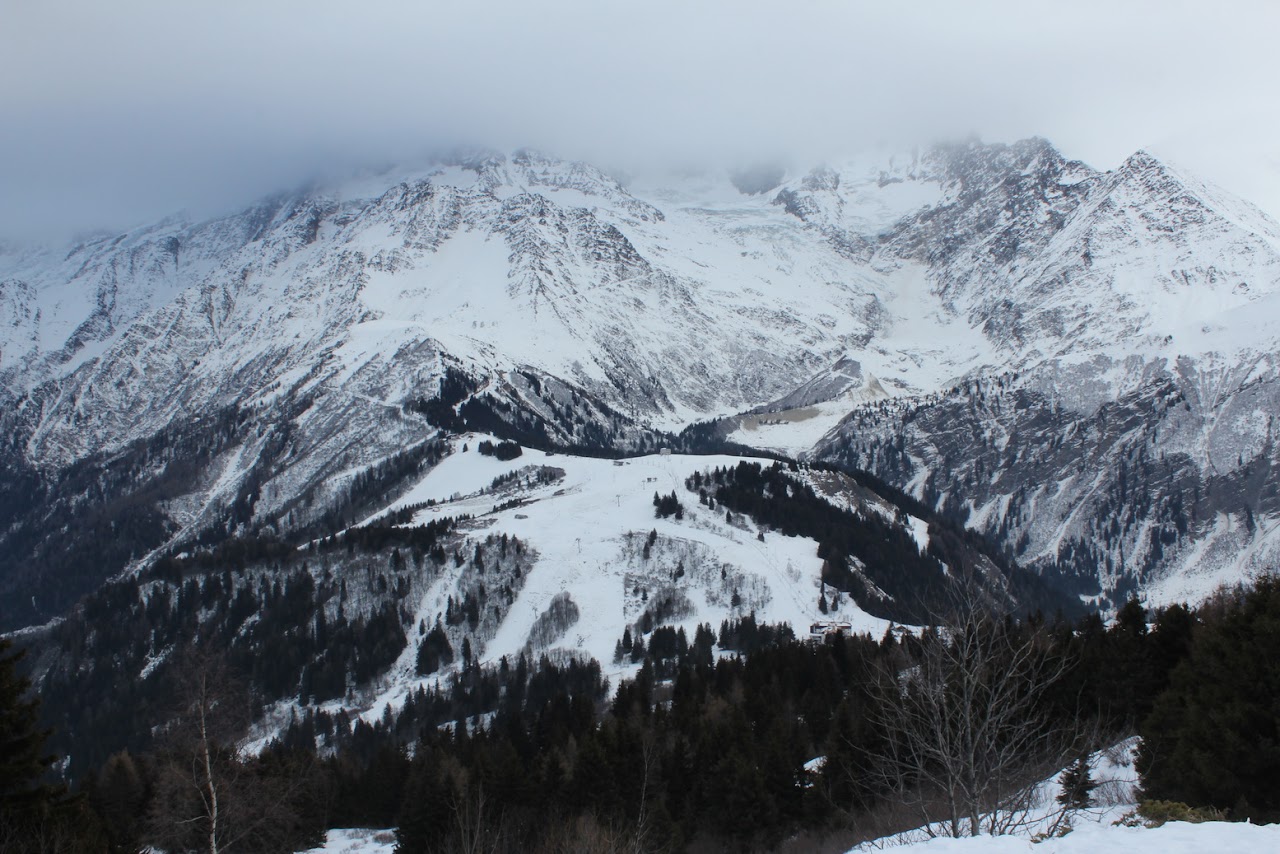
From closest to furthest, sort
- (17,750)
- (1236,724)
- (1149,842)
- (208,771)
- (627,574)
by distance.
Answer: (1149,842) < (17,750) < (208,771) < (1236,724) < (627,574)

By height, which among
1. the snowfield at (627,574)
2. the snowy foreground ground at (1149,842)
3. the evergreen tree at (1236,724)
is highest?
the snowy foreground ground at (1149,842)

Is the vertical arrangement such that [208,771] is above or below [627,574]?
above

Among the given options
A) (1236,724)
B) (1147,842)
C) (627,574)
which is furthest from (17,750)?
(627,574)

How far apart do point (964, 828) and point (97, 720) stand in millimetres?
149781

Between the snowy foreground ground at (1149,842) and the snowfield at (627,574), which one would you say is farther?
the snowfield at (627,574)

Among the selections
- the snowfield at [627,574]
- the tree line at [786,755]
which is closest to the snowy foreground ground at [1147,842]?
the tree line at [786,755]

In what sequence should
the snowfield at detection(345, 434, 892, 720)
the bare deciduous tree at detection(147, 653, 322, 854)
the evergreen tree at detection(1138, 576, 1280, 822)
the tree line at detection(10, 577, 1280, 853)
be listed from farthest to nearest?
the snowfield at detection(345, 434, 892, 720) → the evergreen tree at detection(1138, 576, 1280, 822) → the bare deciduous tree at detection(147, 653, 322, 854) → the tree line at detection(10, 577, 1280, 853)

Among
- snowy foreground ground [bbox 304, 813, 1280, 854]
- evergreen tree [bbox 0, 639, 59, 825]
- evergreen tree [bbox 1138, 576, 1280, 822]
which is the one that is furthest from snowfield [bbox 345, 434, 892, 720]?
snowy foreground ground [bbox 304, 813, 1280, 854]

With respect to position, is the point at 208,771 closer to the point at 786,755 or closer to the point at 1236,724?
the point at 1236,724

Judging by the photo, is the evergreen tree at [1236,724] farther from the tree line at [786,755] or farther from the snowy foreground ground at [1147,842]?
the snowy foreground ground at [1147,842]

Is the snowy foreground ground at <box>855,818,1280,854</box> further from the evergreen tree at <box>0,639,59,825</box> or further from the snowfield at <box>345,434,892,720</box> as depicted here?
the snowfield at <box>345,434,892,720</box>

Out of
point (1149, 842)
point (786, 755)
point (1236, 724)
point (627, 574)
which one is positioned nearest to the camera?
point (1149, 842)

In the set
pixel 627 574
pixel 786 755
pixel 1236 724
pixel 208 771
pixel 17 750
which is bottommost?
pixel 627 574

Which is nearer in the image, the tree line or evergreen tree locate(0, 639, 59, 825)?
evergreen tree locate(0, 639, 59, 825)
